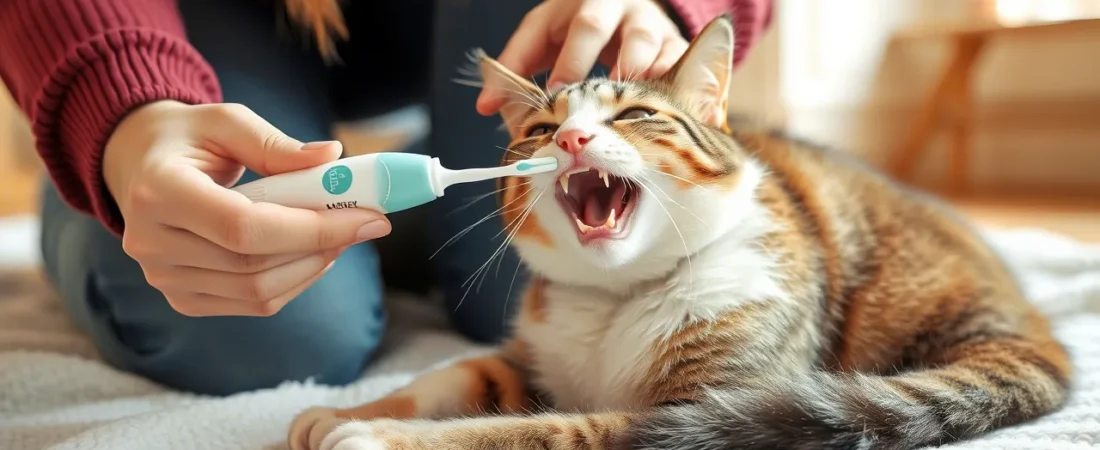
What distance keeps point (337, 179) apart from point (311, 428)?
11.1 inches

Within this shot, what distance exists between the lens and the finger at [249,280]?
74 centimetres

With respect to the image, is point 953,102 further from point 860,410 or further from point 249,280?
point 249,280

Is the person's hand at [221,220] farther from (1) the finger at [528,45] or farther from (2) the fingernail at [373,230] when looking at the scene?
(1) the finger at [528,45]

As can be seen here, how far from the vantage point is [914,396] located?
748mm

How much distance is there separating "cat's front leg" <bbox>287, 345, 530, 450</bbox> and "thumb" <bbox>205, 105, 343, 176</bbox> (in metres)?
0.26

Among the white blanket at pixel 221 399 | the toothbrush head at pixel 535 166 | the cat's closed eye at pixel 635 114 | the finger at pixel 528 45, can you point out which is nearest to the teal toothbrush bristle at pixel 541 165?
the toothbrush head at pixel 535 166

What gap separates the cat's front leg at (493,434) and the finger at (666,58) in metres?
0.41

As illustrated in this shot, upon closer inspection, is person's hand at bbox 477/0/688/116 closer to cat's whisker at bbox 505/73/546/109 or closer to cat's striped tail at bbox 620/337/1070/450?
cat's whisker at bbox 505/73/546/109

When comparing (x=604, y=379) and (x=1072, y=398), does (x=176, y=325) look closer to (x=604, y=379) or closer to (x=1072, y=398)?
(x=604, y=379)

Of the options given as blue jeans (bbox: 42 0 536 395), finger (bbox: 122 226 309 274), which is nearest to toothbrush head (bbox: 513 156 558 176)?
finger (bbox: 122 226 309 274)

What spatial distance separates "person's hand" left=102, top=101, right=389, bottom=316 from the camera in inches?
27.2

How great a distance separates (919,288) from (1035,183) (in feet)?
8.58

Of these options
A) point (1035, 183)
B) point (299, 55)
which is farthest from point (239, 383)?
point (1035, 183)

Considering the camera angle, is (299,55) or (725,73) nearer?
(725,73)
